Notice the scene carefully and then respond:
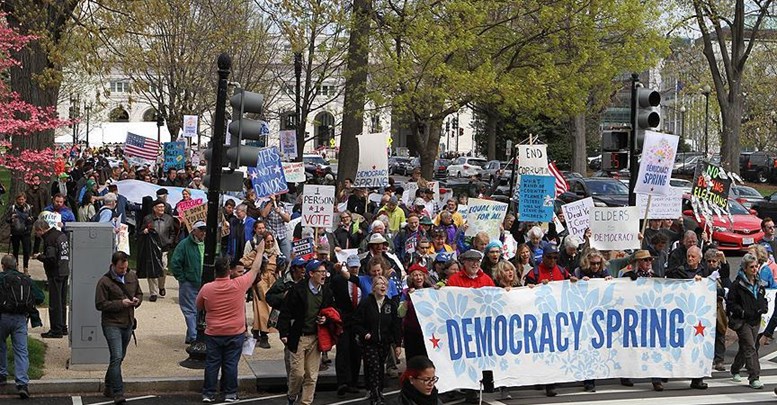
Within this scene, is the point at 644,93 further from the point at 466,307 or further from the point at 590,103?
the point at 590,103

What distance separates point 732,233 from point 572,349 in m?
15.4

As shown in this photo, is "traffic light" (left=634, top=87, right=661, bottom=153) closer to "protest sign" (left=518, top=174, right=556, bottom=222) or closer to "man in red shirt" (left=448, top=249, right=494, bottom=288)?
"protest sign" (left=518, top=174, right=556, bottom=222)

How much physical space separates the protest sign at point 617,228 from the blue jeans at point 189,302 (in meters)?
5.93

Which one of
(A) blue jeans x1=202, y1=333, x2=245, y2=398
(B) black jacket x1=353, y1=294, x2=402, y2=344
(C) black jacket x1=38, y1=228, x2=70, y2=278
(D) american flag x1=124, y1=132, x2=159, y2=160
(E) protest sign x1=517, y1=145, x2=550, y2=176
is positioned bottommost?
(A) blue jeans x1=202, y1=333, x2=245, y2=398

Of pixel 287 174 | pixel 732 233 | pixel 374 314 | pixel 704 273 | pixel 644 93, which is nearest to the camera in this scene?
pixel 374 314

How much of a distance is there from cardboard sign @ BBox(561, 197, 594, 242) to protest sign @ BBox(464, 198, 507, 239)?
121 cm

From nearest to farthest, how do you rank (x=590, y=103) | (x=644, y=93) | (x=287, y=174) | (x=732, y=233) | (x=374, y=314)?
(x=374, y=314), (x=644, y=93), (x=287, y=174), (x=732, y=233), (x=590, y=103)

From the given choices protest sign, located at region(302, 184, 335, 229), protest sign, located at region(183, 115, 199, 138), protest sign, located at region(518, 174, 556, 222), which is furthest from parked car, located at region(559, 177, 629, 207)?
protest sign, located at region(302, 184, 335, 229)

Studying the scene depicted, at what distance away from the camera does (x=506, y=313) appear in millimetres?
12336

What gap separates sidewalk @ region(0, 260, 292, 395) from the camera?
12766mm

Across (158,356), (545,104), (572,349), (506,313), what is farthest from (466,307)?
(545,104)

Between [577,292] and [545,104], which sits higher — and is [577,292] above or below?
below

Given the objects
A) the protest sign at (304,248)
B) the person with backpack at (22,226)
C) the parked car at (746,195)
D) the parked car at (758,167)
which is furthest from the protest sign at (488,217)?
the parked car at (758,167)

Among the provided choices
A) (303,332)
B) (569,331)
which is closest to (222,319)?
(303,332)
